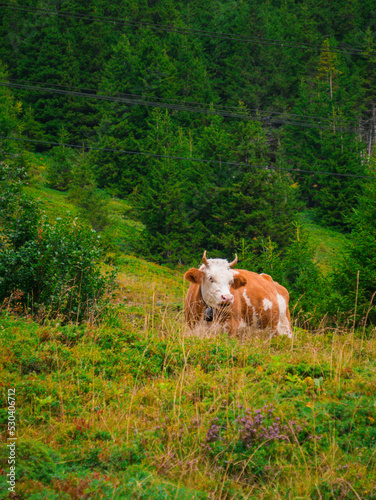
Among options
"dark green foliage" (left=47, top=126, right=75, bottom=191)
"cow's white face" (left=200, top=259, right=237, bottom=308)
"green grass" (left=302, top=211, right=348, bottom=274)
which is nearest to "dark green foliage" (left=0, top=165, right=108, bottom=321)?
"cow's white face" (left=200, top=259, right=237, bottom=308)

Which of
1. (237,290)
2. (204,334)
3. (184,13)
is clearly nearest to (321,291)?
(237,290)

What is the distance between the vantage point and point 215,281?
7.21 metres

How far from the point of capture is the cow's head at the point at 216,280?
709 cm

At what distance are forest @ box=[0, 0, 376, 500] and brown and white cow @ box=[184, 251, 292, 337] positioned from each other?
578mm

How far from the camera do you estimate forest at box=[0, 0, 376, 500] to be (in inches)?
140

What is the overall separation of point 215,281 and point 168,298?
7846 mm

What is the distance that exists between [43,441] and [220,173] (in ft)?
82.7

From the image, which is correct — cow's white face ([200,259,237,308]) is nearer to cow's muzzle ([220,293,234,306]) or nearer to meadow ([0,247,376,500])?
cow's muzzle ([220,293,234,306])

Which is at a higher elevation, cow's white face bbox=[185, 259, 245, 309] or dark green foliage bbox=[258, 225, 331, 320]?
cow's white face bbox=[185, 259, 245, 309]

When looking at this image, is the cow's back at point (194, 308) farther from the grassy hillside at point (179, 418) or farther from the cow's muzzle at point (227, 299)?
the grassy hillside at point (179, 418)

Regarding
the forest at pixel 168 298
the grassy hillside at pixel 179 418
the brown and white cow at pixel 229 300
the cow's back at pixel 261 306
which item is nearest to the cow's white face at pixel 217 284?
the brown and white cow at pixel 229 300

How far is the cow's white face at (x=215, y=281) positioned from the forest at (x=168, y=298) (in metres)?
0.78

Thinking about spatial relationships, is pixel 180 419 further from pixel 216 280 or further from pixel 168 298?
pixel 168 298

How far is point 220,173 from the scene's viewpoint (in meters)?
28.0
